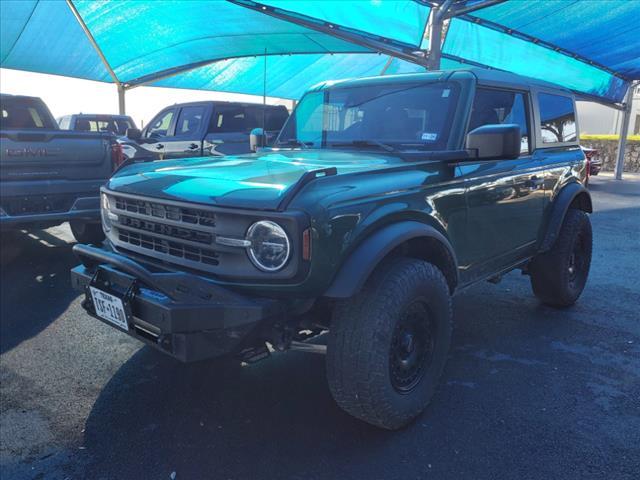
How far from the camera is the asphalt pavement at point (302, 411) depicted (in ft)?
8.20

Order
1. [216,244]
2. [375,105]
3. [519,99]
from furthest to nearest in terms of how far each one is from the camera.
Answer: [519,99]
[375,105]
[216,244]

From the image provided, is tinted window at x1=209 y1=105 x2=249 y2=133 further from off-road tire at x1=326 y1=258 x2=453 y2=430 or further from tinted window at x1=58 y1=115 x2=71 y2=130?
off-road tire at x1=326 y1=258 x2=453 y2=430

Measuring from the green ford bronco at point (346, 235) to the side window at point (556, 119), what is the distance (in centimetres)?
25

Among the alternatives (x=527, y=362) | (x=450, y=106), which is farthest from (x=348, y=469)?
(x=450, y=106)

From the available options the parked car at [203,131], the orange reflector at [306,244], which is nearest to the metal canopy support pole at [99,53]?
the parked car at [203,131]

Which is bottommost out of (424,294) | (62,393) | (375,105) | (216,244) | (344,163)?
(62,393)

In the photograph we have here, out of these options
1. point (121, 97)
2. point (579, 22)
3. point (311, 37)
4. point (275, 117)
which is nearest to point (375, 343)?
point (275, 117)

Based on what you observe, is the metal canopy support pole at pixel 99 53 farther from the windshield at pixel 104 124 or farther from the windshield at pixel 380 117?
the windshield at pixel 380 117

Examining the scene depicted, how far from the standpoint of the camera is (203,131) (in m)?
8.88

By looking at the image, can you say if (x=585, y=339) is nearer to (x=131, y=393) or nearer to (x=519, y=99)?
(x=519, y=99)

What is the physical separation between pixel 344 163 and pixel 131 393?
189 centimetres

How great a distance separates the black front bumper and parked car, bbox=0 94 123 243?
2.78 meters

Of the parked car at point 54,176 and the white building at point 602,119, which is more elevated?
the white building at point 602,119

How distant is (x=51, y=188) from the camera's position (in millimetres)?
5477
